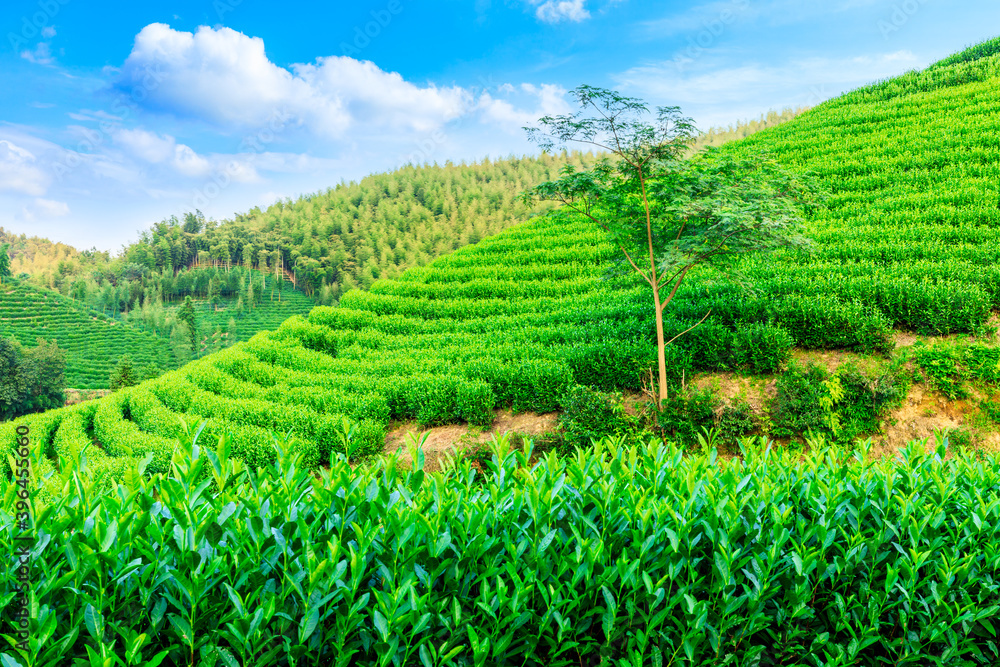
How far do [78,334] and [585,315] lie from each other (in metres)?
76.3

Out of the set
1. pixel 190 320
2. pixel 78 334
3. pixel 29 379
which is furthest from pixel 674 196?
pixel 78 334

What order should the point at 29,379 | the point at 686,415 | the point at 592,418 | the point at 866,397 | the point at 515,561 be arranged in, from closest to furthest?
the point at 515,561 < the point at 866,397 < the point at 686,415 < the point at 592,418 < the point at 29,379

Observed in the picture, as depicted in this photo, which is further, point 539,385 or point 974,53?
point 974,53

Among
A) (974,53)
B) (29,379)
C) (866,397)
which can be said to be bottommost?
(29,379)

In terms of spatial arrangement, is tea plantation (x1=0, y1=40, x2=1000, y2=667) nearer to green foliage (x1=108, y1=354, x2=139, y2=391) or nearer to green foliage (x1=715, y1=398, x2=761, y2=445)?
green foliage (x1=715, y1=398, x2=761, y2=445)

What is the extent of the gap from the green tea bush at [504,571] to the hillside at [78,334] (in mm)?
62194

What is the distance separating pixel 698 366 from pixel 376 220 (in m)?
83.3

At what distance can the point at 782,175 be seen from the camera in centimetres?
682

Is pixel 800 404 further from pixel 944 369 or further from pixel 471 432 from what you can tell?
pixel 471 432

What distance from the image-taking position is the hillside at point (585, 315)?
7.44 m

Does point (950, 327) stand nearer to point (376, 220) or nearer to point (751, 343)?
point (751, 343)

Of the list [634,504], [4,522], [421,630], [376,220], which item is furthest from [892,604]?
[376,220]

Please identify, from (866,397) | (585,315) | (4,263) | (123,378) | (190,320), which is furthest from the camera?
(4,263)

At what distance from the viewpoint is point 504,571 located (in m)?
1.86
